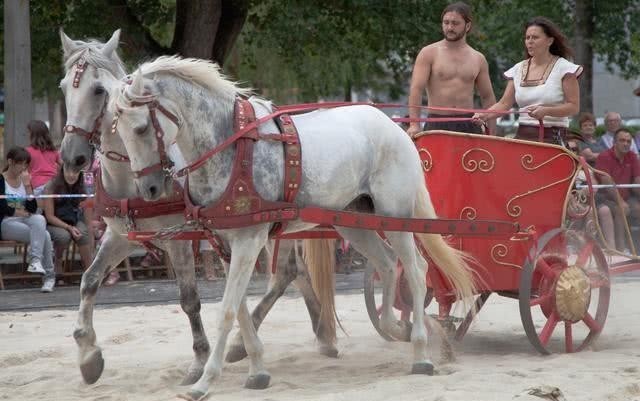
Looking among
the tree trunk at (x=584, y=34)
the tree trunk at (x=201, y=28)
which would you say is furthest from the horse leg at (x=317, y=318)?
the tree trunk at (x=584, y=34)

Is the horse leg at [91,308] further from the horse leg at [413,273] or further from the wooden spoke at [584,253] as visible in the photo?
the wooden spoke at [584,253]

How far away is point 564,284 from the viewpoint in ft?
22.6

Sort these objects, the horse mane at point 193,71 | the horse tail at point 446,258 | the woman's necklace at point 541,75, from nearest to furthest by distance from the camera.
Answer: the horse mane at point 193,71, the horse tail at point 446,258, the woman's necklace at point 541,75

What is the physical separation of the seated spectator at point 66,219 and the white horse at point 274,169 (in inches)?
191

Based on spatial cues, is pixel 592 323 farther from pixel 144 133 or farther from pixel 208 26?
pixel 208 26

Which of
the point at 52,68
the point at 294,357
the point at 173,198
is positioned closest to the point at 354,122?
the point at 173,198

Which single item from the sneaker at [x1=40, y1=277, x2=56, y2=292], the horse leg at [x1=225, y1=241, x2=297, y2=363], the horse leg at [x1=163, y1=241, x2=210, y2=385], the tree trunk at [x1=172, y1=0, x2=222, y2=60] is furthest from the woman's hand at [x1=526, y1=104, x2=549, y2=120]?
the tree trunk at [x1=172, y1=0, x2=222, y2=60]

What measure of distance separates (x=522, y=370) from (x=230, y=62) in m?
17.2

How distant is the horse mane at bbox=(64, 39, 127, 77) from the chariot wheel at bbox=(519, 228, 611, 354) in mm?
2594

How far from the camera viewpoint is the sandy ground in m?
5.76

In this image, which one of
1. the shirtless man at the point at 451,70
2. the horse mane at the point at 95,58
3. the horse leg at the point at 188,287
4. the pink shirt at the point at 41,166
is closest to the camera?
the horse mane at the point at 95,58

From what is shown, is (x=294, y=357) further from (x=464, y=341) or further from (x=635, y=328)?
(x=635, y=328)

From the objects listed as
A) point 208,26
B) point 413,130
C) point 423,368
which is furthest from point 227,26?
point 423,368

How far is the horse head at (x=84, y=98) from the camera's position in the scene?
6012mm
